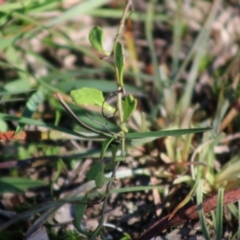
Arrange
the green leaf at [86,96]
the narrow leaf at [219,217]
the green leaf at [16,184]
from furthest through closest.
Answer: the green leaf at [16,184] → the narrow leaf at [219,217] → the green leaf at [86,96]

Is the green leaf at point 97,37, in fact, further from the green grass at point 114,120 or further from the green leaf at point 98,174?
the green leaf at point 98,174

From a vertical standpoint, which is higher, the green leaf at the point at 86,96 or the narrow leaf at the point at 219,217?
the green leaf at the point at 86,96

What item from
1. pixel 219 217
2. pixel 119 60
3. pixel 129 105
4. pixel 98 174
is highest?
pixel 119 60

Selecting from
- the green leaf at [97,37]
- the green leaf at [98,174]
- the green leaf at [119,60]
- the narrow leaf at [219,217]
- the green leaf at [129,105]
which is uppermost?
the green leaf at [97,37]

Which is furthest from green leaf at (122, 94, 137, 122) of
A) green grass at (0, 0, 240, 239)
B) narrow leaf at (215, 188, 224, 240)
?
narrow leaf at (215, 188, 224, 240)

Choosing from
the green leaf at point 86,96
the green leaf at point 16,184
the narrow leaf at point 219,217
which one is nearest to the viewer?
the green leaf at point 86,96

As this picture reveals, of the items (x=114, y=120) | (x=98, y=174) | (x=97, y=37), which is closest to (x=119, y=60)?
(x=97, y=37)

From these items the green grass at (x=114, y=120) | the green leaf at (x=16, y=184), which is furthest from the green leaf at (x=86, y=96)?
the green leaf at (x=16, y=184)

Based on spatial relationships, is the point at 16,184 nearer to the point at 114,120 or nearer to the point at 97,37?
the point at 114,120

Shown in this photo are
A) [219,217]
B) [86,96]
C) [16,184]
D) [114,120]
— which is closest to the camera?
[86,96]
